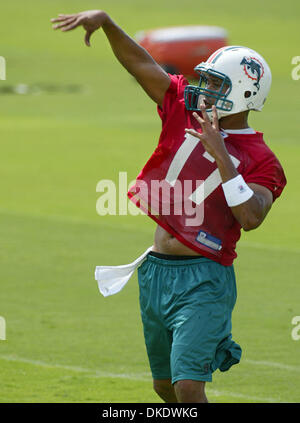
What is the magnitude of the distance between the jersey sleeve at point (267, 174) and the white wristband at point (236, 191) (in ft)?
0.95

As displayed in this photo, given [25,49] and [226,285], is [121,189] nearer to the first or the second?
[226,285]

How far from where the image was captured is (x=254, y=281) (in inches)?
456

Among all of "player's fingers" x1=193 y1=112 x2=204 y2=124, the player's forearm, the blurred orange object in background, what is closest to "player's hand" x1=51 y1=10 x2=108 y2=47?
"player's fingers" x1=193 y1=112 x2=204 y2=124

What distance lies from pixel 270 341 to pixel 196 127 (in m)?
3.66

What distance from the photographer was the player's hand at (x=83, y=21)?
19.1 feet

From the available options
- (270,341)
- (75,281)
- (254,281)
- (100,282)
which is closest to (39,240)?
(75,281)

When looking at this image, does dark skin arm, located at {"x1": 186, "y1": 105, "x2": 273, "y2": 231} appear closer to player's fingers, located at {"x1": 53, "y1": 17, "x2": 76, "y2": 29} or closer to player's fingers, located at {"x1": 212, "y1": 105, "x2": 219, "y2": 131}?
player's fingers, located at {"x1": 212, "y1": 105, "x2": 219, "y2": 131}

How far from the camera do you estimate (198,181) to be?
6094 millimetres

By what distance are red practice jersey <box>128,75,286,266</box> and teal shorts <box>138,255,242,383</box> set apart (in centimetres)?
15

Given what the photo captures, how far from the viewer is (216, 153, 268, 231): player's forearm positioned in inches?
222

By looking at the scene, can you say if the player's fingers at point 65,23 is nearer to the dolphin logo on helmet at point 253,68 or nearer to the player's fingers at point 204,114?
the player's fingers at point 204,114

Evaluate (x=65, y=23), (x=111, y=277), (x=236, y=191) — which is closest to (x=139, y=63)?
(x=65, y=23)

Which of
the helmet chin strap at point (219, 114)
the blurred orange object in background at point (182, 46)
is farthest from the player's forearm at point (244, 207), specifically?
the blurred orange object in background at point (182, 46)

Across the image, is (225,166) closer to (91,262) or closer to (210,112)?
(210,112)
